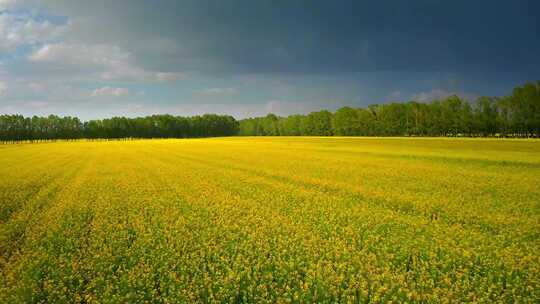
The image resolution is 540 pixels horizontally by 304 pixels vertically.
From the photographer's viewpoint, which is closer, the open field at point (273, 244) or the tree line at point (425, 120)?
the open field at point (273, 244)

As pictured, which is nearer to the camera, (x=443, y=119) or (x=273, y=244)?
(x=273, y=244)

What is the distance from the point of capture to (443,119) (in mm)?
125188

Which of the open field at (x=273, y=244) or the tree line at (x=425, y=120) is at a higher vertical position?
the tree line at (x=425, y=120)

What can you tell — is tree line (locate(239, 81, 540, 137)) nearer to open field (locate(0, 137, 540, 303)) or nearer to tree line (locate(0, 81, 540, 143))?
tree line (locate(0, 81, 540, 143))

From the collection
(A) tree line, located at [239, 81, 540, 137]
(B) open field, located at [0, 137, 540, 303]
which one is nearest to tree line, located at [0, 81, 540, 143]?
(A) tree line, located at [239, 81, 540, 137]

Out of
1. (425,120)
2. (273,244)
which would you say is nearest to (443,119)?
(425,120)

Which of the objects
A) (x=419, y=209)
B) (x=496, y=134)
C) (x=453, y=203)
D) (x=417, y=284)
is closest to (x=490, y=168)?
(x=453, y=203)

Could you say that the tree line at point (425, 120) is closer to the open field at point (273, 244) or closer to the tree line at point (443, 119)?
the tree line at point (443, 119)

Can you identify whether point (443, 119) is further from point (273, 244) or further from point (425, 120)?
point (273, 244)

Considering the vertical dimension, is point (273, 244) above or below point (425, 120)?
below

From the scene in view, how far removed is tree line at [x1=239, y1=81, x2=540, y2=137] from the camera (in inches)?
4235

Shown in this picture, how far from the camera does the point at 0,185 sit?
26609 mm

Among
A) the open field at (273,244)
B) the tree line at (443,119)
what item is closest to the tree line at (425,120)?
the tree line at (443,119)

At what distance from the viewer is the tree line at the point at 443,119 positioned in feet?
353
